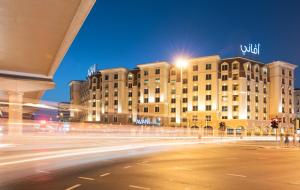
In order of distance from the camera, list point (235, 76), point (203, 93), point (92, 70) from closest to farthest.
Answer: point (235, 76)
point (203, 93)
point (92, 70)

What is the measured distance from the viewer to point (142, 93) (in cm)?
10638

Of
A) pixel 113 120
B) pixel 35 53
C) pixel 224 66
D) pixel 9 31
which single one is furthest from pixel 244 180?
pixel 113 120

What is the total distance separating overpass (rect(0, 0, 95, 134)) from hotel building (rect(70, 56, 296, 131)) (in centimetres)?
6086

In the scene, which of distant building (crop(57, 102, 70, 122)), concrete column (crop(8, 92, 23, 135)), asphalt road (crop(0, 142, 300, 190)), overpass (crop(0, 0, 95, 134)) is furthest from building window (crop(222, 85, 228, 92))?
asphalt road (crop(0, 142, 300, 190))

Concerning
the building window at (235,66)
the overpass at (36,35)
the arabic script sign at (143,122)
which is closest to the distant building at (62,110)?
the overpass at (36,35)

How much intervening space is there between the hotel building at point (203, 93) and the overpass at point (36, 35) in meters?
60.9

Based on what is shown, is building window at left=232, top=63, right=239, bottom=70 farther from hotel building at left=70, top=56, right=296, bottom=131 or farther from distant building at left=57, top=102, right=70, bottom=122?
distant building at left=57, top=102, right=70, bottom=122

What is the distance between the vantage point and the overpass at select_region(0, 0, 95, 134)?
1158cm

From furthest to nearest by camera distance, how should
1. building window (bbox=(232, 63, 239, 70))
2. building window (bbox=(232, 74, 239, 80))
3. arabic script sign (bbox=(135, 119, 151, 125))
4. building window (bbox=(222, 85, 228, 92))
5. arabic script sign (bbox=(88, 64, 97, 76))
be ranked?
arabic script sign (bbox=(88, 64, 97, 76))
arabic script sign (bbox=(135, 119, 151, 125))
building window (bbox=(222, 85, 228, 92))
building window (bbox=(232, 63, 239, 70))
building window (bbox=(232, 74, 239, 80))

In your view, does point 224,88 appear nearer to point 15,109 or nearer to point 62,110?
point 62,110

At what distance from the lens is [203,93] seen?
95.4 m

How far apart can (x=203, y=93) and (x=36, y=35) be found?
82218mm

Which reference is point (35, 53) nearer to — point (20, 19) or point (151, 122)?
point (20, 19)

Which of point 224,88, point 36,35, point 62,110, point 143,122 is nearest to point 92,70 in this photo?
point 143,122
